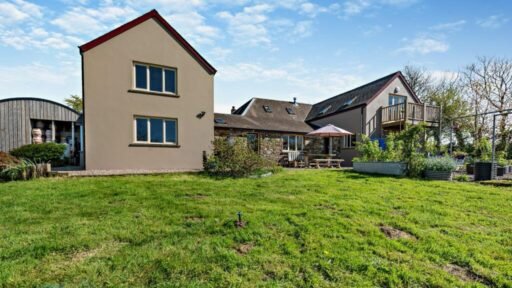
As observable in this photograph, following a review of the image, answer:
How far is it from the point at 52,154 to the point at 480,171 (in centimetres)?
1958

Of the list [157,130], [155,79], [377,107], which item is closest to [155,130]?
[157,130]

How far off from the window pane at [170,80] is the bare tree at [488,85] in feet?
82.5

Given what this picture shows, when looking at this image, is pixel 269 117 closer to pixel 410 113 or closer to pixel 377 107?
pixel 377 107

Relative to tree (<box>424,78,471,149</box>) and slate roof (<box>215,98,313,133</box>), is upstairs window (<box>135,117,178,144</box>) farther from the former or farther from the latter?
tree (<box>424,78,471,149</box>)

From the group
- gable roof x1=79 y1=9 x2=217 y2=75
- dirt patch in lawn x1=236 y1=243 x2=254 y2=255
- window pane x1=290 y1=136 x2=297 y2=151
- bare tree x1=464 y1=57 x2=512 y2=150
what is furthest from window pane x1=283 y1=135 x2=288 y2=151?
bare tree x1=464 y1=57 x2=512 y2=150

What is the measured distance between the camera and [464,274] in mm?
2814

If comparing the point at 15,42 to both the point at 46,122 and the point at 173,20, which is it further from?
the point at 46,122

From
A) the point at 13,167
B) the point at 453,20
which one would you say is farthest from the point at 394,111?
the point at 13,167

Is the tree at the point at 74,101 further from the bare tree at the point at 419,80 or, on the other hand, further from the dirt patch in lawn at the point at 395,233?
the bare tree at the point at 419,80

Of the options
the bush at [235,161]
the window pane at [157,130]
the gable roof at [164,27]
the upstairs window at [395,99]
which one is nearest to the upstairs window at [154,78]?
the gable roof at [164,27]

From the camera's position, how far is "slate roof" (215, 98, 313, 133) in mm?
16962

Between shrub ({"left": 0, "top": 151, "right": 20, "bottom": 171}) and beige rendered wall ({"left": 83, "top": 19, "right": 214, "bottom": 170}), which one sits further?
beige rendered wall ({"left": 83, "top": 19, "right": 214, "bottom": 170})

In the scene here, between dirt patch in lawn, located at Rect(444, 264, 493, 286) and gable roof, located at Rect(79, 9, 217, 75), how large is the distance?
38.6ft

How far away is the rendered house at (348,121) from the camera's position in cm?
1667
